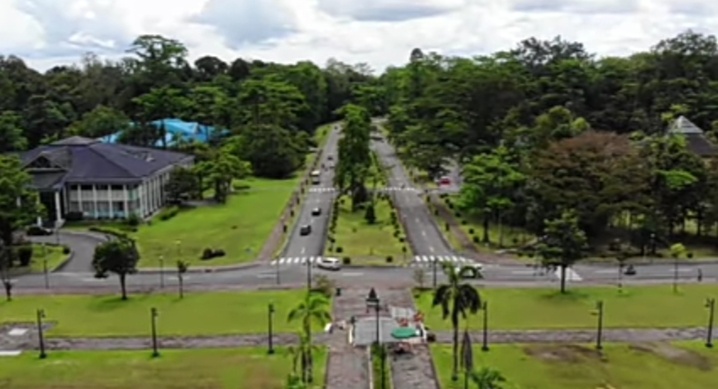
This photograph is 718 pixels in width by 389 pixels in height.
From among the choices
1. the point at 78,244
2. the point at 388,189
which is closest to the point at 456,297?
the point at 78,244

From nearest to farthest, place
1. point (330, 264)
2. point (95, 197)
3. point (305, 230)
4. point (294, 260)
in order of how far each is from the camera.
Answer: point (330, 264) < point (294, 260) < point (305, 230) < point (95, 197)

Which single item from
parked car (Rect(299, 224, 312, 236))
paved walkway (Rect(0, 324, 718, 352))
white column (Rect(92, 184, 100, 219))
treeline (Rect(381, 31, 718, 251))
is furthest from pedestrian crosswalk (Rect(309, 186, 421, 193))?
paved walkway (Rect(0, 324, 718, 352))

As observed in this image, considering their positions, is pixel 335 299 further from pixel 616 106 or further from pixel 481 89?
pixel 616 106

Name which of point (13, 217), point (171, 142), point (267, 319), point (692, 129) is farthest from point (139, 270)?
point (692, 129)

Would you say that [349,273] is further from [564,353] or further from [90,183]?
[90,183]

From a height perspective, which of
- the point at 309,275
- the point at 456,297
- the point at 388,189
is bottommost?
the point at 309,275

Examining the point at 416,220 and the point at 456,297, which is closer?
the point at 456,297
